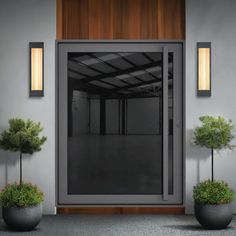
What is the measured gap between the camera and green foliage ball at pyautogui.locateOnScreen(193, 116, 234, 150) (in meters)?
5.04

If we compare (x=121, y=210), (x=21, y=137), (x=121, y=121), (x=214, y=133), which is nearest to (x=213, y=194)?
(x=214, y=133)

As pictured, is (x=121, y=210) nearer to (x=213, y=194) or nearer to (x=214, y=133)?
(x=213, y=194)

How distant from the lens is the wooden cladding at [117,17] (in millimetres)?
5605

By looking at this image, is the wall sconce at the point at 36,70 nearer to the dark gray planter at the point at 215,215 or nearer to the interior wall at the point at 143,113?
the dark gray planter at the point at 215,215

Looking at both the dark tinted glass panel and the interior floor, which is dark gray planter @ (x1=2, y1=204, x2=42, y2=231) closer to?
the interior floor

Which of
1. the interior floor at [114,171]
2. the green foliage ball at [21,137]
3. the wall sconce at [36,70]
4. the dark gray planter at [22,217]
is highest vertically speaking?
the wall sconce at [36,70]

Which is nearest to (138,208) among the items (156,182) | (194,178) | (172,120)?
(194,178)

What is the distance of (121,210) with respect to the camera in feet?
18.4

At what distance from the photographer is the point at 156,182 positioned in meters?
10.2

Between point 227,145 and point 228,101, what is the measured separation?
0.57 meters

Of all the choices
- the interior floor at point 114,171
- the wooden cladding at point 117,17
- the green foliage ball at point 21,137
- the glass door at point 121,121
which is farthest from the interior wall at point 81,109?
the green foliage ball at point 21,137

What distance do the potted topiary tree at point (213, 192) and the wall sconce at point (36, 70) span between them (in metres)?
1.86

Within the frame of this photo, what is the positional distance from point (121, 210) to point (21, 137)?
1.51 meters

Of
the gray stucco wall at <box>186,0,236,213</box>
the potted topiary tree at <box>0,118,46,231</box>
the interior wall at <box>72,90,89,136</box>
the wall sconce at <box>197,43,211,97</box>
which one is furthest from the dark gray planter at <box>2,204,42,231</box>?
the interior wall at <box>72,90,89,136</box>
